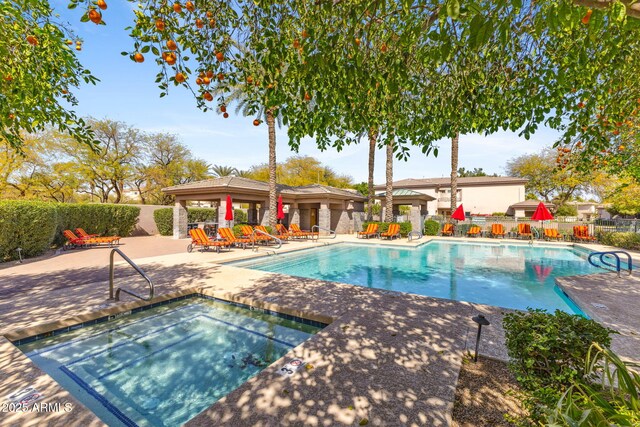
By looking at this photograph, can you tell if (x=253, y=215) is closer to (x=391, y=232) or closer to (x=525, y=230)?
(x=391, y=232)

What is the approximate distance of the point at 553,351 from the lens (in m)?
2.54

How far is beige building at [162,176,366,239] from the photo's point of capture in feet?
59.4

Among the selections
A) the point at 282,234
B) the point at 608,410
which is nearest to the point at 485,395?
the point at 608,410

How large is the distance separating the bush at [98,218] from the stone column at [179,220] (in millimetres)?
3799

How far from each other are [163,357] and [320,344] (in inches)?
107

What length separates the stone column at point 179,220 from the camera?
19.1 metres

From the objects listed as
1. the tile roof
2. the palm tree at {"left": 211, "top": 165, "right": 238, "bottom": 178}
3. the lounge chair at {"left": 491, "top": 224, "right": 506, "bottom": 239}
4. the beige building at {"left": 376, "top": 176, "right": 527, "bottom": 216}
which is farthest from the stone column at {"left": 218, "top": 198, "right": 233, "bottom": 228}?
the beige building at {"left": 376, "top": 176, "right": 527, "bottom": 216}

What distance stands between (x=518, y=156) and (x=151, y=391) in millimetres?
53058

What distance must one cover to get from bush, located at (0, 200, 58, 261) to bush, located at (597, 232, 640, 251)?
2881cm

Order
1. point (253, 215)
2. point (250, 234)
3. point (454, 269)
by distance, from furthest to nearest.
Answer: point (253, 215), point (250, 234), point (454, 269)

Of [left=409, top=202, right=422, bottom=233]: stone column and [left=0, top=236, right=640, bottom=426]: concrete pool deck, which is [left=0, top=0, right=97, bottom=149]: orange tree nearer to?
[left=0, top=236, right=640, bottom=426]: concrete pool deck

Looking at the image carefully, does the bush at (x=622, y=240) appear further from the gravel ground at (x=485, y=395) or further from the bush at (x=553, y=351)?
the bush at (x=553, y=351)

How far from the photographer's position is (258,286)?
7379 millimetres

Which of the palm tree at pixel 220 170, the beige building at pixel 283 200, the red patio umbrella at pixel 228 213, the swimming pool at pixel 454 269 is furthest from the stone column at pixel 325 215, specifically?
the palm tree at pixel 220 170
